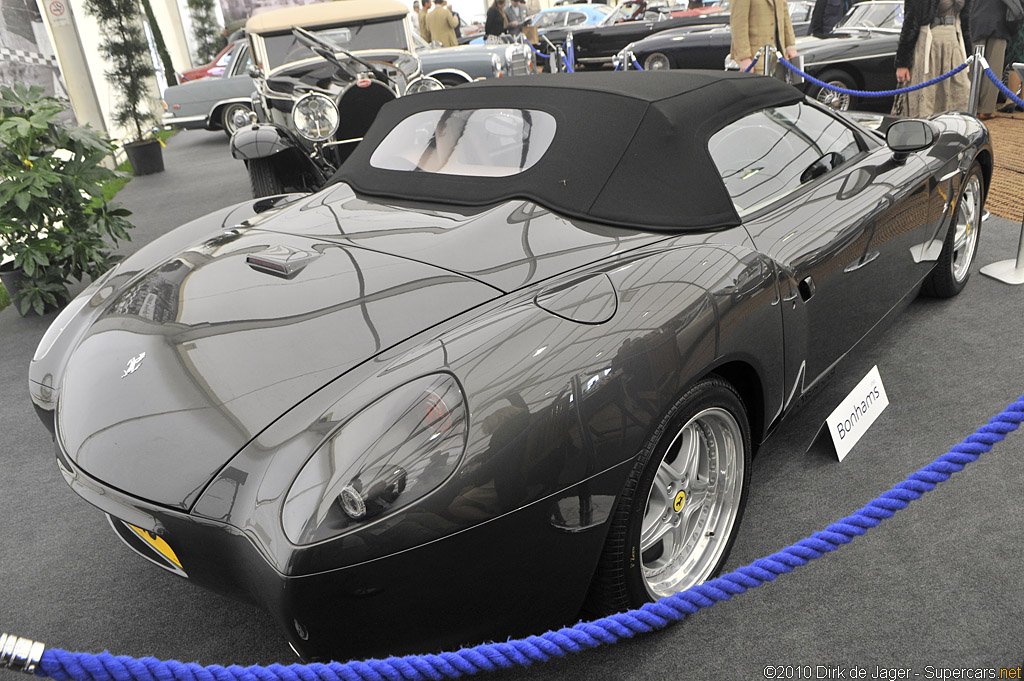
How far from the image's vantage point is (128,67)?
1010 cm

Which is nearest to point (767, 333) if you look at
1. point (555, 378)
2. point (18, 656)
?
point (555, 378)

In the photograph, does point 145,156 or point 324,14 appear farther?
point 145,156

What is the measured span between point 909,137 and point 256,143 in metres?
3.73

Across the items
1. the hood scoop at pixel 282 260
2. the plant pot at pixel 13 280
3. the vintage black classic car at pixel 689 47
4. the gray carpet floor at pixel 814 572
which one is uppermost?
the hood scoop at pixel 282 260

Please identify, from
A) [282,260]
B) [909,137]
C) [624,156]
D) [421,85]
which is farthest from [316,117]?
[909,137]

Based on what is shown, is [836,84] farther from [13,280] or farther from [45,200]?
[13,280]

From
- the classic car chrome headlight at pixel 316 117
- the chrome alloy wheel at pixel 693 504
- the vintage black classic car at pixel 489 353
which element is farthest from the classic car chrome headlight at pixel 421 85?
the chrome alloy wheel at pixel 693 504

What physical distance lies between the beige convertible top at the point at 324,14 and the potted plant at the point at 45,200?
9.93 ft

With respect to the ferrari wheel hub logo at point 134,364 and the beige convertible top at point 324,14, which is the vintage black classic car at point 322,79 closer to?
the beige convertible top at point 324,14

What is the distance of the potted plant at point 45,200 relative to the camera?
4.35m

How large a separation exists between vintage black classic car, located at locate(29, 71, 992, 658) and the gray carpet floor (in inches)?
9.0

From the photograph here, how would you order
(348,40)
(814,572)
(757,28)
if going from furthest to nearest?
(348,40)
(757,28)
(814,572)

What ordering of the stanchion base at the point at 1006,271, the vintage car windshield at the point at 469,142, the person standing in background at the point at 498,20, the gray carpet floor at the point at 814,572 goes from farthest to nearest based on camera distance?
the person standing in background at the point at 498,20 → the stanchion base at the point at 1006,271 → the vintage car windshield at the point at 469,142 → the gray carpet floor at the point at 814,572

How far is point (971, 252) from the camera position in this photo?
12.6ft
